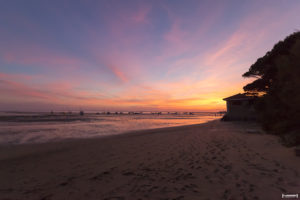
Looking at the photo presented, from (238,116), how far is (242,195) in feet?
87.7

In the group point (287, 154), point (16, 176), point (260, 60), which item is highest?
point (260, 60)

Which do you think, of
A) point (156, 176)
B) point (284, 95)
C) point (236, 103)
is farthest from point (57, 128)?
point (236, 103)

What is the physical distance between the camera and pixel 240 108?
25.8 m

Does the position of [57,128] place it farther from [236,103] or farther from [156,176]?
[236,103]

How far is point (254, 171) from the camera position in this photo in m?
4.56

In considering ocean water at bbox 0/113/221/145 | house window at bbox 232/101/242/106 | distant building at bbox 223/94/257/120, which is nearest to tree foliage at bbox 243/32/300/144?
ocean water at bbox 0/113/221/145

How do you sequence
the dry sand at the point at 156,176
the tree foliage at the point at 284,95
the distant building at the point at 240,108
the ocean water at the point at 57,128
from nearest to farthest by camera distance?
1. the dry sand at the point at 156,176
2. the tree foliage at the point at 284,95
3. the ocean water at the point at 57,128
4. the distant building at the point at 240,108

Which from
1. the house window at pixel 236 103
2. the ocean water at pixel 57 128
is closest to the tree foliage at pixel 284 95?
the ocean water at pixel 57 128

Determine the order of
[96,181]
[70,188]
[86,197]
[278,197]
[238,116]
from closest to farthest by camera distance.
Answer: [278,197]
[86,197]
[70,188]
[96,181]
[238,116]

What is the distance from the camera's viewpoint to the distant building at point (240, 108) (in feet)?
80.7

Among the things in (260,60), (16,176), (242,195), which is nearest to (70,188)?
(16,176)

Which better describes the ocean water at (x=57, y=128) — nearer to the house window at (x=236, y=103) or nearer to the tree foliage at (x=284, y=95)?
the house window at (x=236, y=103)

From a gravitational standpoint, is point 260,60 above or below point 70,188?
above

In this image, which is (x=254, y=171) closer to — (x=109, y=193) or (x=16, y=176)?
(x=109, y=193)
